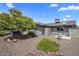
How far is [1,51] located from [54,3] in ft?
2.46

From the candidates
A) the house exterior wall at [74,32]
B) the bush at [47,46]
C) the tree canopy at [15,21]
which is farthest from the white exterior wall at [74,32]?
the tree canopy at [15,21]

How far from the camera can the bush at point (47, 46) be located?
7.53 feet

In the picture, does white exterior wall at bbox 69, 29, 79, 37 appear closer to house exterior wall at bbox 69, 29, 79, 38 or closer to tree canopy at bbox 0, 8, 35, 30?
house exterior wall at bbox 69, 29, 79, 38

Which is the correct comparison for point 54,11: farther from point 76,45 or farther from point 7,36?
point 7,36

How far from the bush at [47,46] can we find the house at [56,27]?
9 centimetres

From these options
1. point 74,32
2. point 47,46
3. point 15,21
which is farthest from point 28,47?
point 74,32

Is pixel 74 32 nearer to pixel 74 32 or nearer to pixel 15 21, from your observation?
pixel 74 32

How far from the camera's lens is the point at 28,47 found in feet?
7.57

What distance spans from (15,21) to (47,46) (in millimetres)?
431

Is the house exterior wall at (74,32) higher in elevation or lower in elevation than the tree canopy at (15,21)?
lower

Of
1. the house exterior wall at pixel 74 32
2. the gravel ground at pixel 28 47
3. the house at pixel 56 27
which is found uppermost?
the house at pixel 56 27

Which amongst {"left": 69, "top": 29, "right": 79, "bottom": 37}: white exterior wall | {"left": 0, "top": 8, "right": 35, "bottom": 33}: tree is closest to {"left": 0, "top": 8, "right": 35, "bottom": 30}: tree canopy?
{"left": 0, "top": 8, "right": 35, "bottom": 33}: tree

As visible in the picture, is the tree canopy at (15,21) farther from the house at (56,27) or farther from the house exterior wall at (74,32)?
the house exterior wall at (74,32)

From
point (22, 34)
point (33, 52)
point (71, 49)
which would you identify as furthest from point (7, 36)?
point (71, 49)
